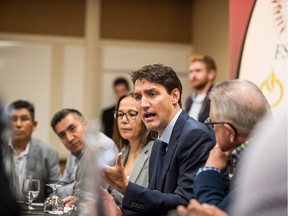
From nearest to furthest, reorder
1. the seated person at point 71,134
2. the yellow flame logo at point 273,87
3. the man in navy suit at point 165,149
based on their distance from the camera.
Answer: the man in navy suit at point 165,149, the yellow flame logo at point 273,87, the seated person at point 71,134

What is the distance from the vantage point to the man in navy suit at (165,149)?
2.39m

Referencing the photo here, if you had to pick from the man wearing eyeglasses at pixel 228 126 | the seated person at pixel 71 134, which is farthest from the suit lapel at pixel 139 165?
the man wearing eyeglasses at pixel 228 126

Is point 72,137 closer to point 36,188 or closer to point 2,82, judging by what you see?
point 36,188

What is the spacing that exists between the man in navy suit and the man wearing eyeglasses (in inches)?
15.7

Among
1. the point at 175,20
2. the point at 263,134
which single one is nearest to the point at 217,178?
the point at 263,134

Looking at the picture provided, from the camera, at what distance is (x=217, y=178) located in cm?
199

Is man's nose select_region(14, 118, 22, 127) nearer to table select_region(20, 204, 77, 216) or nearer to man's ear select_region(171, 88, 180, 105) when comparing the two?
table select_region(20, 204, 77, 216)

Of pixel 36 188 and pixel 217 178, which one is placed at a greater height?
pixel 217 178

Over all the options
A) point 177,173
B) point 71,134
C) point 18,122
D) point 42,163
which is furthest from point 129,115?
point 18,122

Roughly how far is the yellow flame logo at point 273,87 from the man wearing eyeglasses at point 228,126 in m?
1.46

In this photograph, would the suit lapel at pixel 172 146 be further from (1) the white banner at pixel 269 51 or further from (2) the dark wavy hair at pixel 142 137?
(1) the white banner at pixel 269 51

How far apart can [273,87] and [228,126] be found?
1.61 metres

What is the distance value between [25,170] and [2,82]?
3.34m

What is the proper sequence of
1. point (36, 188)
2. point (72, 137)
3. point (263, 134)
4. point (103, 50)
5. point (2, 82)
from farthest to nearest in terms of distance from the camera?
point (103, 50), point (2, 82), point (72, 137), point (36, 188), point (263, 134)
